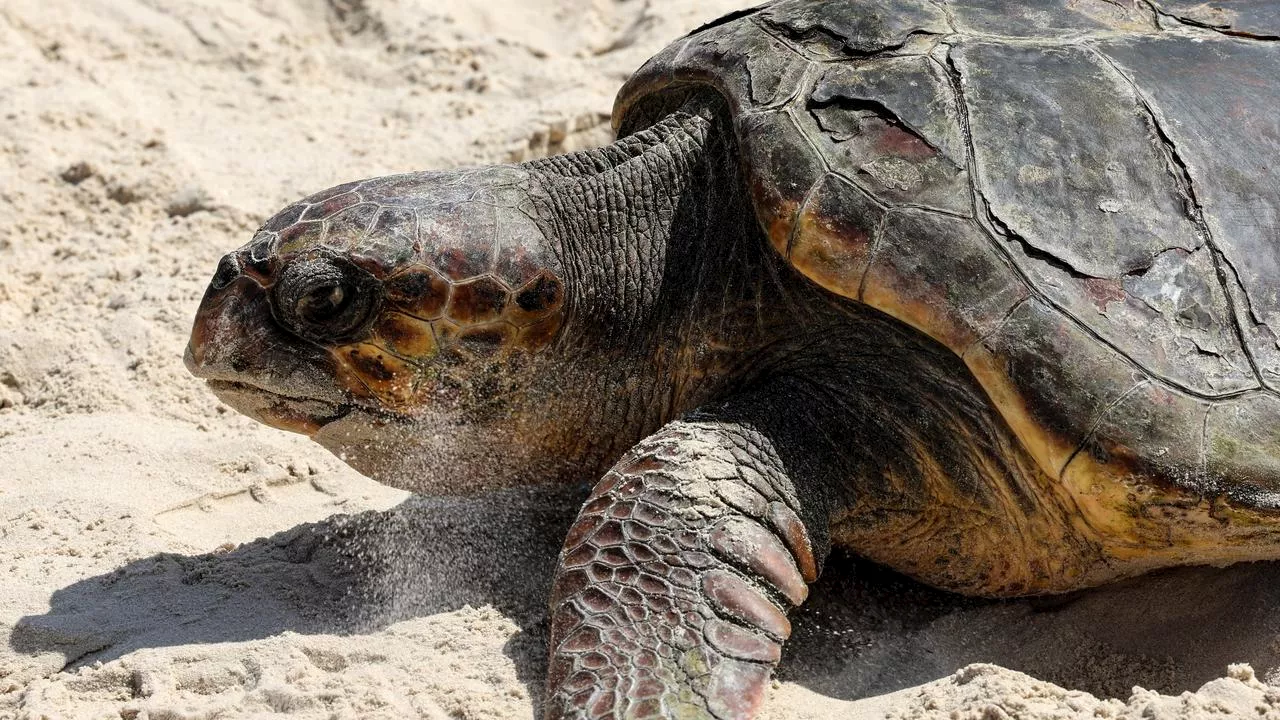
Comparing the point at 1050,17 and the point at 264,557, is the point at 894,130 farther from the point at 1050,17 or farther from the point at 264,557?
the point at 264,557

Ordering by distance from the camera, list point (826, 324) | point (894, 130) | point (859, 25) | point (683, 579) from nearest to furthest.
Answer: point (683, 579) < point (894, 130) < point (826, 324) < point (859, 25)

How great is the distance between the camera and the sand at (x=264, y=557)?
9.04 ft

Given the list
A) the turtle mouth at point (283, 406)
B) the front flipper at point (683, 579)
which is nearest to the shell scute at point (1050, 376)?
the front flipper at point (683, 579)

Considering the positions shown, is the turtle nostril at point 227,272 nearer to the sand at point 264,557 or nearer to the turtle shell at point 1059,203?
the sand at point 264,557

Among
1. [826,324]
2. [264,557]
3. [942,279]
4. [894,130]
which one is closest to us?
[942,279]

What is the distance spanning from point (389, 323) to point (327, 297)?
170 mm

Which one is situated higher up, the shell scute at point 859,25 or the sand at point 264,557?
the shell scute at point 859,25

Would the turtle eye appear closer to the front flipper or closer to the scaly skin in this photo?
the scaly skin

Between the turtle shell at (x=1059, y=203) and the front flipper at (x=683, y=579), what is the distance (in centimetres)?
54

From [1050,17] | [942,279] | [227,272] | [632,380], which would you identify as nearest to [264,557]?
[227,272]

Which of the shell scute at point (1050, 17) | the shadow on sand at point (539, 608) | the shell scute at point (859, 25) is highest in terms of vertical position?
the shell scute at point (859, 25)

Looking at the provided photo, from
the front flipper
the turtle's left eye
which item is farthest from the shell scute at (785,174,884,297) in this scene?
the turtle's left eye

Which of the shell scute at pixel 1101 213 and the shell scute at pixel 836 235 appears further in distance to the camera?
the shell scute at pixel 836 235

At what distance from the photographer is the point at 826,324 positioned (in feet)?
10.2
